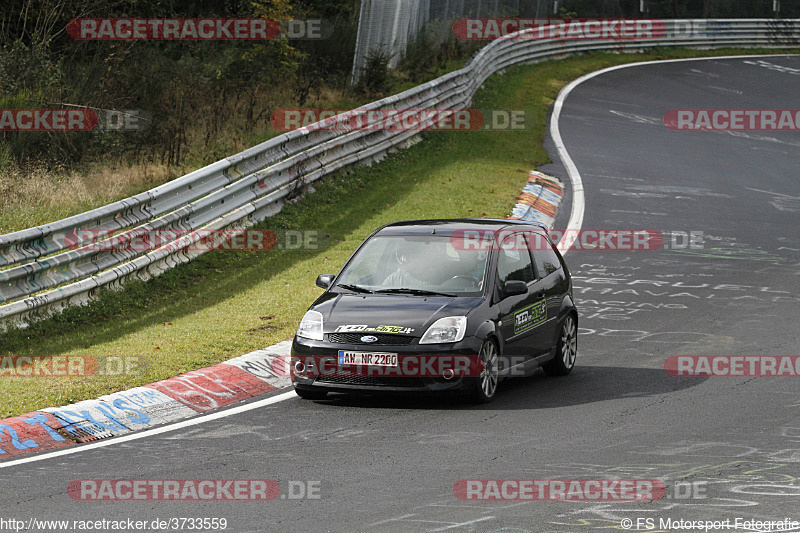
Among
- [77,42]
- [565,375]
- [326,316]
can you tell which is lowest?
[565,375]

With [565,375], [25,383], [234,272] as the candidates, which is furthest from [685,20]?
[25,383]

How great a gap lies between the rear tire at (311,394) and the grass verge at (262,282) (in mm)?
1165

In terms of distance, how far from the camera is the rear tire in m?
10.2

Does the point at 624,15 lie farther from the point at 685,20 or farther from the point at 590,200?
the point at 590,200

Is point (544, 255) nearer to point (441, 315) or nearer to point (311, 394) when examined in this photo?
point (441, 315)

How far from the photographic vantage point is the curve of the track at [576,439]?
22.4 ft

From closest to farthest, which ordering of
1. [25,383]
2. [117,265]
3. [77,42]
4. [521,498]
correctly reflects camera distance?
1. [521,498]
2. [25,383]
3. [117,265]
4. [77,42]

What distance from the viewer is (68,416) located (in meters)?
9.10

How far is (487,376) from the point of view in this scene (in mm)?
10195

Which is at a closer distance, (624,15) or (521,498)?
(521,498)

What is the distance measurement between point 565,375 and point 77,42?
613 inches

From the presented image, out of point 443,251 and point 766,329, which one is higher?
point 443,251

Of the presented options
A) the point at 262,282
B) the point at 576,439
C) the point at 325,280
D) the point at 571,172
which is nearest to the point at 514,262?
the point at 325,280

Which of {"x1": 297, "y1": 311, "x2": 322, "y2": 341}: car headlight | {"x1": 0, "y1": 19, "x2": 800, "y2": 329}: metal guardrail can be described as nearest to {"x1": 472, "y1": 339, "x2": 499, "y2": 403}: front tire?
{"x1": 297, "y1": 311, "x2": 322, "y2": 341}: car headlight
